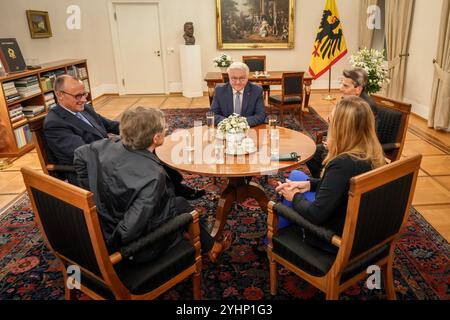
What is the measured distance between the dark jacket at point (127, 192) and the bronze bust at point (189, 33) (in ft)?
21.5

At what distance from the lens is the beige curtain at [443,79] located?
4.96m

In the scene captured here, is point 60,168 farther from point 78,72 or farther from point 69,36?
point 69,36

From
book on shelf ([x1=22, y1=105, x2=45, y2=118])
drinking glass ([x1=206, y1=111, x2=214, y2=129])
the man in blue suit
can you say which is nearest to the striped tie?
the man in blue suit

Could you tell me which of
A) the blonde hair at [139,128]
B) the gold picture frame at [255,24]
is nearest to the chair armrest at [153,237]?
the blonde hair at [139,128]

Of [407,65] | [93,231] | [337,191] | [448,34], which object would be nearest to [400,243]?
[337,191]

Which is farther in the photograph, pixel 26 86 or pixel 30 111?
pixel 30 111

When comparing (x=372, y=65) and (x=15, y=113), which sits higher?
(x=372, y=65)

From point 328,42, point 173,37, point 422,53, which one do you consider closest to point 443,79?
point 422,53

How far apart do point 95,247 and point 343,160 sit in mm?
1158

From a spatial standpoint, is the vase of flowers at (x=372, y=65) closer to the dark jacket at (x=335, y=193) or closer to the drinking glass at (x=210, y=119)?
the drinking glass at (x=210, y=119)

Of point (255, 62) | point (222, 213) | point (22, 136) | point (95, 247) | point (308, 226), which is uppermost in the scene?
point (255, 62)

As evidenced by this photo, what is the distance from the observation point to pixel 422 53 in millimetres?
5848

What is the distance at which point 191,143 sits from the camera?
2.79m
